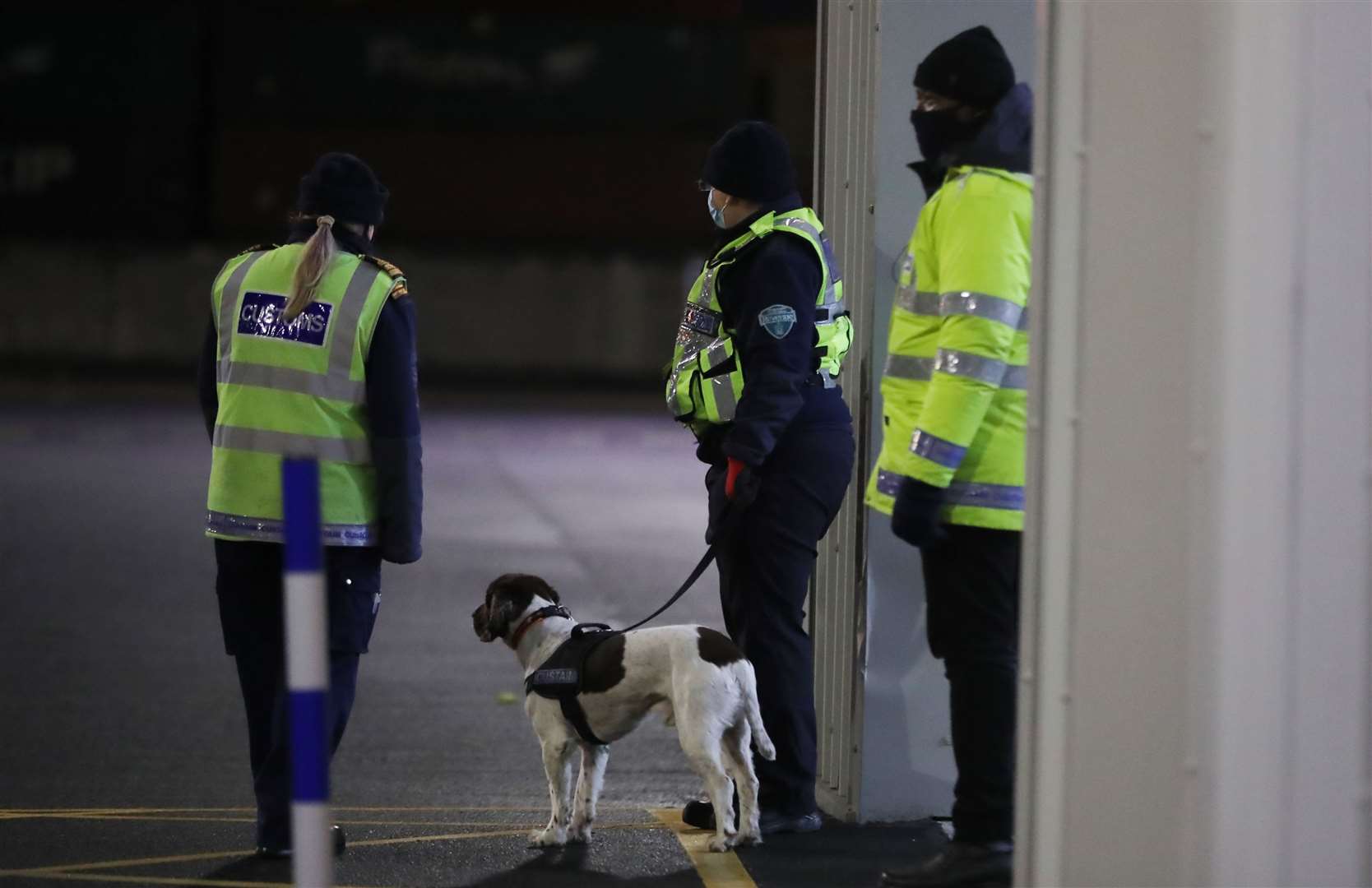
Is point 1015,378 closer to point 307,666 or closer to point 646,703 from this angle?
point 646,703

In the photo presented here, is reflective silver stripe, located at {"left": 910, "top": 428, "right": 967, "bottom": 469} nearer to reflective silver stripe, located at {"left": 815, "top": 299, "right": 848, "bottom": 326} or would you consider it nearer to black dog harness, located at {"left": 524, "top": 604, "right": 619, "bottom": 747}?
reflective silver stripe, located at {"left": 815, "top": 299, "right": 848, "bottom": 326}

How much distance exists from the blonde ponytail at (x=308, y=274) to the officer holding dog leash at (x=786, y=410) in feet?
3.60

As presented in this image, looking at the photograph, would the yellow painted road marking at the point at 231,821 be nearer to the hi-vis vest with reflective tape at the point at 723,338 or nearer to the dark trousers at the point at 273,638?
the dark trousers at the point at 273,638

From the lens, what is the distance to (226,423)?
16.6 ft

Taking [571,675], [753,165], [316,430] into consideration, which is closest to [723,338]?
[753,165]

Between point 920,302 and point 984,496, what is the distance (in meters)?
0.52

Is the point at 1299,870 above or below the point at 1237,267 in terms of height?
below

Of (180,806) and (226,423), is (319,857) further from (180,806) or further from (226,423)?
(180,806)

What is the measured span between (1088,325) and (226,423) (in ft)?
7.91

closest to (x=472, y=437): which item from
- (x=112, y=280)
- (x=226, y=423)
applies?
(x=112, y=280)

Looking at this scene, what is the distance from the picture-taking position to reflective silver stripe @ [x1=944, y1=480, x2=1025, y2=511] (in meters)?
4.66

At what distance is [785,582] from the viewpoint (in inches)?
214

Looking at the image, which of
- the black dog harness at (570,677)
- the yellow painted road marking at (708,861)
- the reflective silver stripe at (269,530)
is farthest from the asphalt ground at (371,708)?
the reflective silver stripe at (269,530)

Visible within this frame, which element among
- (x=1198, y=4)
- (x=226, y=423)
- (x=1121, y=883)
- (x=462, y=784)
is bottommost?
(x=462, y=784)
